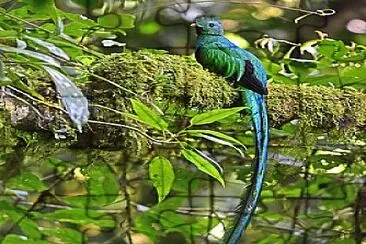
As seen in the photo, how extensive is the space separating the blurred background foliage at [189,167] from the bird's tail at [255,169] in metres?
0.03

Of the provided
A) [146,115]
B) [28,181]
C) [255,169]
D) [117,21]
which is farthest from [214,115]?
[28,181]

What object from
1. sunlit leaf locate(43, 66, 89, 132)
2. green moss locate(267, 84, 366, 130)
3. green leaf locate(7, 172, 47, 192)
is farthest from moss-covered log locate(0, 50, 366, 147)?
green leaf locate(7, 172, 47, 192)

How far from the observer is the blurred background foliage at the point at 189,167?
0.80 metres

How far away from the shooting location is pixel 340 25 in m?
1.34

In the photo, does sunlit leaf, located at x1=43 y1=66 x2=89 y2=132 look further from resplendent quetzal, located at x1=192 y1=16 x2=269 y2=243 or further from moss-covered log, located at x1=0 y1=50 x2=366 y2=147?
resplendent quetzal, located at x1=192 y1=16 x2=269 y2=243

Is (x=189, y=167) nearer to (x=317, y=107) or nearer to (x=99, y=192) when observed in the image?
(x=99, y=192)

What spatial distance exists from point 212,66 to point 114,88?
0.42 ft

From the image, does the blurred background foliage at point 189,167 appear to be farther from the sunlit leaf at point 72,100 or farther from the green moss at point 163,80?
the sunlit leaf at point 72,100

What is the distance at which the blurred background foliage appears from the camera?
798 millimetres

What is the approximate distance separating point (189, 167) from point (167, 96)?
1.41 feet

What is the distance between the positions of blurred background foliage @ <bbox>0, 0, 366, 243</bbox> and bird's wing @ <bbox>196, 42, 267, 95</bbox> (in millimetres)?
45

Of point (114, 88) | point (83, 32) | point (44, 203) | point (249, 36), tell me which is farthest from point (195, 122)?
point (249, 36)

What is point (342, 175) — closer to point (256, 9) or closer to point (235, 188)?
point (235, 188)

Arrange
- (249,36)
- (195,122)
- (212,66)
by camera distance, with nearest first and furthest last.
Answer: (195,122), (212,66), (249,36)
